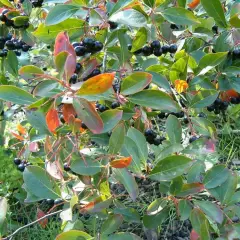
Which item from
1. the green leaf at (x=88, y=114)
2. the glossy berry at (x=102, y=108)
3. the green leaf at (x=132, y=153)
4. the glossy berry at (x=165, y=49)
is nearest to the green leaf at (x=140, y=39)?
the glossy berry at (x=165, y=49)

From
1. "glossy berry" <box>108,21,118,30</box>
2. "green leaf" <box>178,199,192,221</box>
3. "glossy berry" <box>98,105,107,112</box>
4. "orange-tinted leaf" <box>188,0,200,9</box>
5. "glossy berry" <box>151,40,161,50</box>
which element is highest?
"glossy berry" <box>108,21,118,30</box>

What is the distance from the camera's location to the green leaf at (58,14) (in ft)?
4.41

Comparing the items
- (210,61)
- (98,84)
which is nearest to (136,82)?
(98,84)

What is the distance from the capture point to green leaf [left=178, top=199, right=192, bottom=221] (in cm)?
141

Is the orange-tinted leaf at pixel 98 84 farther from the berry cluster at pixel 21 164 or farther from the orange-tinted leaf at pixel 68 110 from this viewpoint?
the berry cluster at pixel 21 164

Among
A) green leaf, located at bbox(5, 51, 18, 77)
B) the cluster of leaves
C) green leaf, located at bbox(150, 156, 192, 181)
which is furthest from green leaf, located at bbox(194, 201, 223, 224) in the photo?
green leaf, located at bbox(5, 51, 18, 77)

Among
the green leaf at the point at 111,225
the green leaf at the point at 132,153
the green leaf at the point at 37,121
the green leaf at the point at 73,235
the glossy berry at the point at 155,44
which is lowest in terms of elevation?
the green leaf at the point at 111,225

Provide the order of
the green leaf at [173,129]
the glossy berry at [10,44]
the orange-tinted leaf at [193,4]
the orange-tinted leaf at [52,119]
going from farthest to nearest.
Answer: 1. the glossy berry at [10,44]
2. the orange-tinted leaf at [193,4]
3. the green leaf at [173,129]
4. the orange-tinted leaf at [52,119]

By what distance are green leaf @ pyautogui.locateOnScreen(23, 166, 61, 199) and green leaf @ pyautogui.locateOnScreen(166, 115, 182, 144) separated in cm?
39

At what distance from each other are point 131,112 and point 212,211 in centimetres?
37

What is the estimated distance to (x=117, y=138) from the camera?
1.28 m

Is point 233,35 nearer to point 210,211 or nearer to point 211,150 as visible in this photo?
point 211,150

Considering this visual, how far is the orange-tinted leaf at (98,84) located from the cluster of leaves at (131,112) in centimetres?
8

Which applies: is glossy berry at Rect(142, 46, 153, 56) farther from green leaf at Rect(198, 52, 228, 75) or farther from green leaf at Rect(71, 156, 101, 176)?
green leaf at Rect(71, 156, 101, 176)
